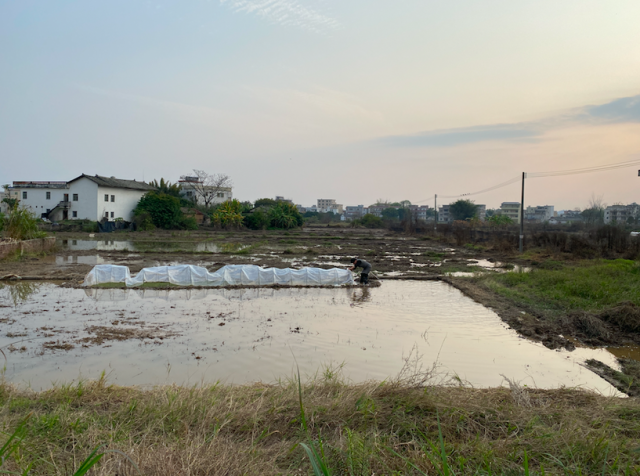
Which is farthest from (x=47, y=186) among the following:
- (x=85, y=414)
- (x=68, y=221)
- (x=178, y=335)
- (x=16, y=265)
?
(x=85, y=414)

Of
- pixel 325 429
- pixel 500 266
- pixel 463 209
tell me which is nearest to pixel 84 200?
pixel 500 266

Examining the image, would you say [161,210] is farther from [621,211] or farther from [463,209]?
[621,211]

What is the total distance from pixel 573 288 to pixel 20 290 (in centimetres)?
Answer: 1553

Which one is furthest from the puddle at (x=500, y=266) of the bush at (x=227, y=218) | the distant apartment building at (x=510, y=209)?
the distant apartment building at (x=510, y=209)

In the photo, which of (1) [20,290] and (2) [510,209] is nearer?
(1) [20,290]

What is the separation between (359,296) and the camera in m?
12.1

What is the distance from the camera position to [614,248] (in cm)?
1986

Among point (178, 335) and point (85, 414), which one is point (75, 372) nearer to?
point (178, 335)

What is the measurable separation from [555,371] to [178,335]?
6.56 metres

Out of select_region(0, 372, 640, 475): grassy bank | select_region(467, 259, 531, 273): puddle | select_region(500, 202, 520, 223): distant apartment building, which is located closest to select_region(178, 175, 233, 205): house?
select_region(467, 259, 531, 273): puddle

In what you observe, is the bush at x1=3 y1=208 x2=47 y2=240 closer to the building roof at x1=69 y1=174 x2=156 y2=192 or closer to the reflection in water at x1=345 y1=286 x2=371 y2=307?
the reflection in water at x1=345 y1=286 x2=371 y2=307

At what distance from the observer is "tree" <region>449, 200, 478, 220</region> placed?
7881 centimetres

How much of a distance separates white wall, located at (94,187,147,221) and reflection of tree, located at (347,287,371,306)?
35.2 meters

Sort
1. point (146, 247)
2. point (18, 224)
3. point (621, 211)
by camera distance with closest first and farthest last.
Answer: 1. point (18, 224)
2. point (146, 247)
3. point (621, 211)
